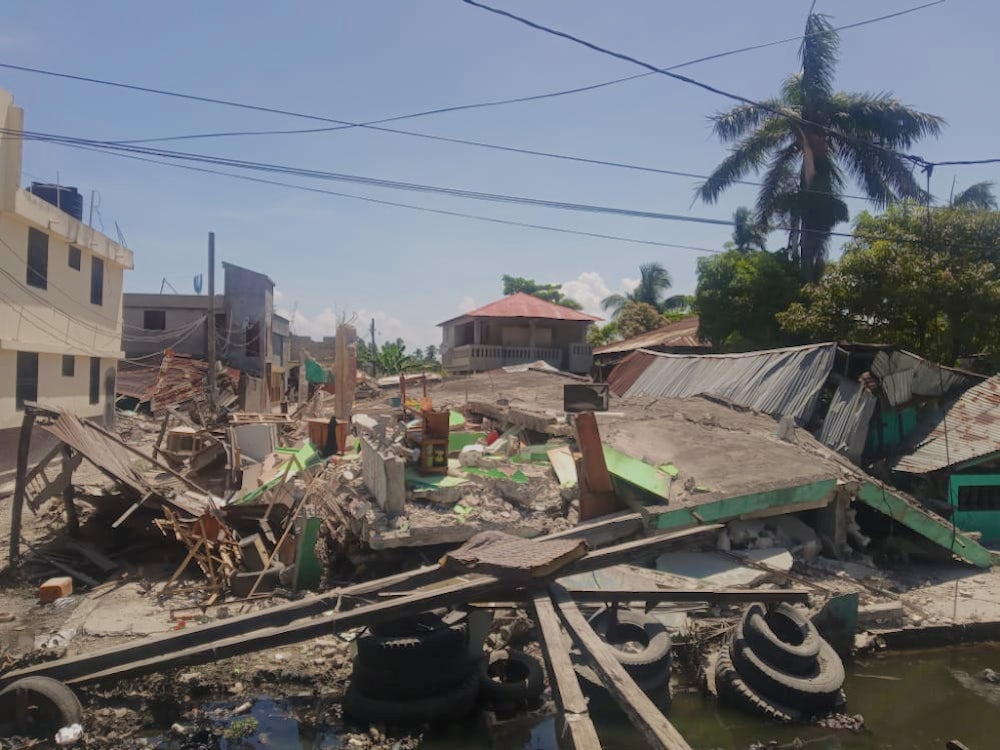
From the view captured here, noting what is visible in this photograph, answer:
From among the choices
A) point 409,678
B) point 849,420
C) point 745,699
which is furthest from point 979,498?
point 409,678

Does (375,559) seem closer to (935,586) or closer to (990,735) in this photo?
(990,735)

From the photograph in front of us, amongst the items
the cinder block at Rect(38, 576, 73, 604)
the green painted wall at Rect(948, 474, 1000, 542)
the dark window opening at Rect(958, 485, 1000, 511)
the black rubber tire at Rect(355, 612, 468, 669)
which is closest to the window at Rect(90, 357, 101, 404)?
the cinder block at Rect(38, 576, 73, 604)

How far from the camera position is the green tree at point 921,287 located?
1633 cm

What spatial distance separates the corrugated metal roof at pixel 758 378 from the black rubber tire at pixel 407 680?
10779mm

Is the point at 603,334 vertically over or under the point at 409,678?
over

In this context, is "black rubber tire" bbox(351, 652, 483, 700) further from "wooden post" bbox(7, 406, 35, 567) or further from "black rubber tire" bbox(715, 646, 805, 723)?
Answer: "wooden post" bbox(7, 406, 35, 567)

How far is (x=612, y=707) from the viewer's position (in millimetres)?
6656

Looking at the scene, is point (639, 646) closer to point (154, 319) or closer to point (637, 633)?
point (637, 633)

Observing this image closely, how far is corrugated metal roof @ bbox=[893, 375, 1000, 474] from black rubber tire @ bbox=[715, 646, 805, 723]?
26.8 feet

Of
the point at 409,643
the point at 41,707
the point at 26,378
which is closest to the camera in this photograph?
the point at 41,707

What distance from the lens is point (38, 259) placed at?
17734mm

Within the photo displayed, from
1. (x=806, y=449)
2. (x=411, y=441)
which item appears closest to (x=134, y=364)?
(x=411, y=441)

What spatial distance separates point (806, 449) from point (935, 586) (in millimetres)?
3083

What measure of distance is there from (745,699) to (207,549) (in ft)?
22.7
